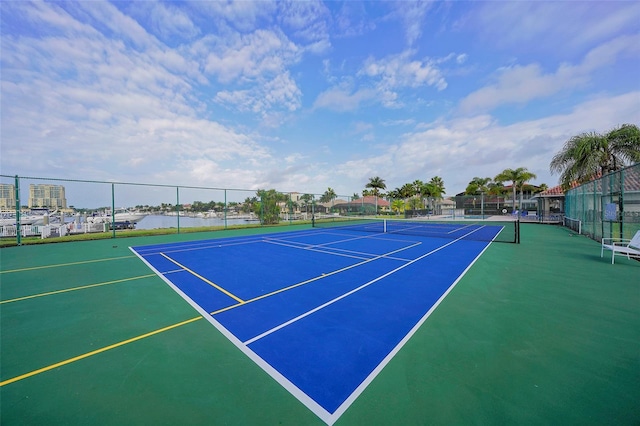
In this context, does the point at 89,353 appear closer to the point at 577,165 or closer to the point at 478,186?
the point at 577,165

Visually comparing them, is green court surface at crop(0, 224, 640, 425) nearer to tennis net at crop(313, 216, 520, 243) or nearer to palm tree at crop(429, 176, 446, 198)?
tennis net at crop(313, 216, 520, 243)

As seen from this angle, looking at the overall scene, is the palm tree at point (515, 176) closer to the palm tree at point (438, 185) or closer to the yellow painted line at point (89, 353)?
the palm tree at point (438, 185)

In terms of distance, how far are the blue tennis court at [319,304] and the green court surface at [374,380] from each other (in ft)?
0.68

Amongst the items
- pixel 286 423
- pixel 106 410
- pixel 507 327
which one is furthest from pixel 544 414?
pixel 106 410

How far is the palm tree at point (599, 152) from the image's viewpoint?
1577 centimetres

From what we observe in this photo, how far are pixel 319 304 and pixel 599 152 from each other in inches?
891

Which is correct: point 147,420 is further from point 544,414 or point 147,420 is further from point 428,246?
point 428,246

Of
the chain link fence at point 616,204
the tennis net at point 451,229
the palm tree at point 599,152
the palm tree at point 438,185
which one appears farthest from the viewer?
the palm tree at point 438,185

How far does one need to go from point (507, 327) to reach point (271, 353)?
3.53m

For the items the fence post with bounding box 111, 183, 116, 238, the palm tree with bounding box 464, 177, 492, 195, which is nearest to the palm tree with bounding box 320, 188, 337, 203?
the fence post with bounding box 111, 183, 116, 238

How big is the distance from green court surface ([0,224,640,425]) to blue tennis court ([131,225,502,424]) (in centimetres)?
21

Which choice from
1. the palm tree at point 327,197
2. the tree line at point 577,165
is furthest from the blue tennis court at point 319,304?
the palm tree at point 327,197

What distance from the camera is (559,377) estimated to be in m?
2.74

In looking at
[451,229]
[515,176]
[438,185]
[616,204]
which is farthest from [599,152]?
[438,185]
